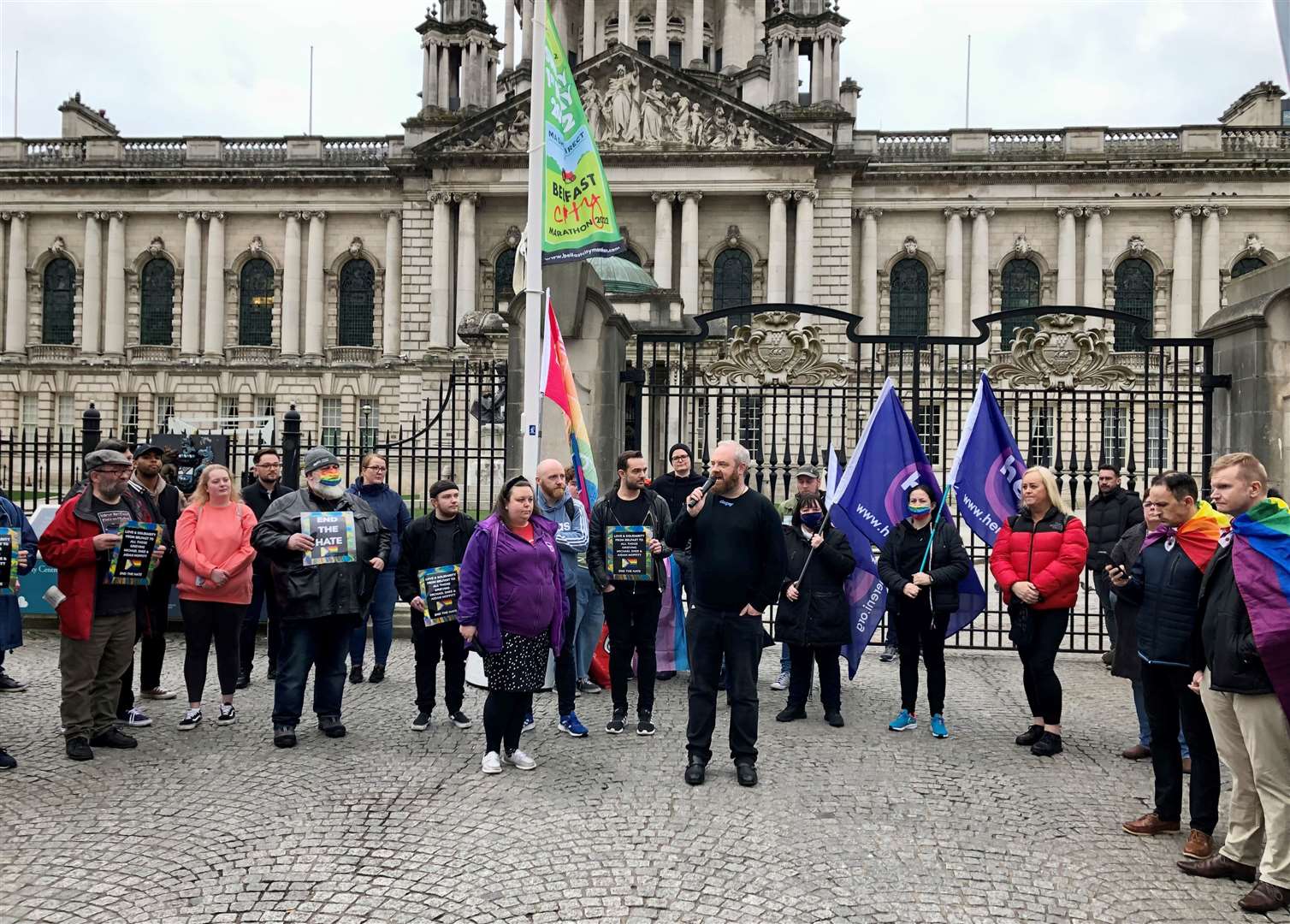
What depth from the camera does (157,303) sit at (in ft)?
156

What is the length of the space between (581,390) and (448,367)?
103 feet

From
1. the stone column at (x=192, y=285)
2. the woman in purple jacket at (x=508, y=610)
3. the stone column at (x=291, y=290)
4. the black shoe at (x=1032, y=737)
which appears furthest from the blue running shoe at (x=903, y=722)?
the stone column at (x=192, y=285)

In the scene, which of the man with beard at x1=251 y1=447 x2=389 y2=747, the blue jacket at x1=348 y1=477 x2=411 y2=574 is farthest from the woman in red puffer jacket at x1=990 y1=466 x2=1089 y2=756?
the blue jacket at x1=348 y1=477 x2=411 y2=574

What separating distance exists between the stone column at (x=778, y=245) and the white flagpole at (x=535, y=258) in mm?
32553

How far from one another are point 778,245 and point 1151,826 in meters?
37.5

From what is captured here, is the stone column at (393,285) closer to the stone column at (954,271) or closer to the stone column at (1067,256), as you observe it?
the stone column at (954,271)

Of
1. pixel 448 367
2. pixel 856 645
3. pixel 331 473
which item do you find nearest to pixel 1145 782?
pixel 856 645

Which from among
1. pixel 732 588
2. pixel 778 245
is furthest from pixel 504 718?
pixel 778 245

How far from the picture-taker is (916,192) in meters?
42.6

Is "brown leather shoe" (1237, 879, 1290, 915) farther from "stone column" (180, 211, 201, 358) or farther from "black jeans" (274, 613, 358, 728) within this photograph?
"stone column" (180, 211, 201, 358)

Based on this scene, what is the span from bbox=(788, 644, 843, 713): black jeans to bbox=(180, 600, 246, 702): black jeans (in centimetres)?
427

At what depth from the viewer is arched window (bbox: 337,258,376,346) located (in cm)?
4638

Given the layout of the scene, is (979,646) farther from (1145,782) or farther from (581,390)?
(581,390)

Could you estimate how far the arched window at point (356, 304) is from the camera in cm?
4638
